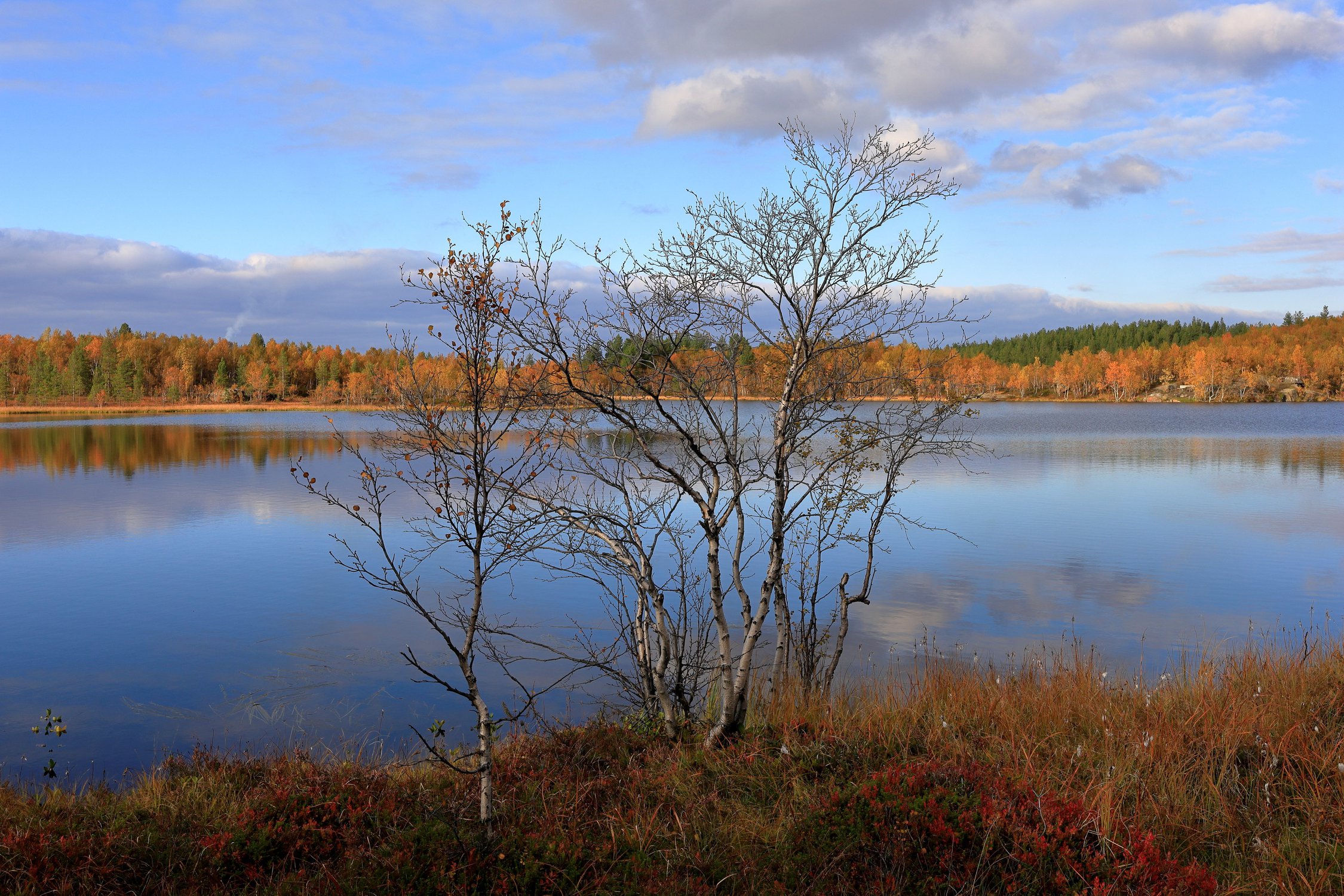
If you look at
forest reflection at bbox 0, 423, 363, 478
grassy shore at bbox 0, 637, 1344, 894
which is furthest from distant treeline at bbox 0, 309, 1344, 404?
grassy shore at bbox 0, 637, 1344, 894

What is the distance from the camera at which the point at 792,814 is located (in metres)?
6.23

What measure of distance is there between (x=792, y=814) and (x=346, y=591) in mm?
14091

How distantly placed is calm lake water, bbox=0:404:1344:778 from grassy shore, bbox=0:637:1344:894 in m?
3.28

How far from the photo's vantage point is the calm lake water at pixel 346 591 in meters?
11.5

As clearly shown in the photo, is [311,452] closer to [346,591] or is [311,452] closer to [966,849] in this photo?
[346,591]

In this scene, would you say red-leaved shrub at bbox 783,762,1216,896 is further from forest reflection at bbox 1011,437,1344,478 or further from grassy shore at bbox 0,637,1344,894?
forest reflection at bbox 1011,437,1344,478

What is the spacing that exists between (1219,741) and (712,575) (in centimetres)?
452

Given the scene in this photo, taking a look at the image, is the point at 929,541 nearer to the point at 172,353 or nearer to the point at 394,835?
the point at 394,835

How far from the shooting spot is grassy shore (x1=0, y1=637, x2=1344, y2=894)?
5.39 metres

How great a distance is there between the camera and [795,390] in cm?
909

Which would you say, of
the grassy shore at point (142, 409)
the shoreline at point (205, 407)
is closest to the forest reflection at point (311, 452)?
the shoreline at point (205, 407)

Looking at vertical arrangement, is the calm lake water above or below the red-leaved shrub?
below

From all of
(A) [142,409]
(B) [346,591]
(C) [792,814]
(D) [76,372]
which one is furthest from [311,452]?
(D) [76,372]

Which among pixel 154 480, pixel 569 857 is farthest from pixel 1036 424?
pixel 569 857
